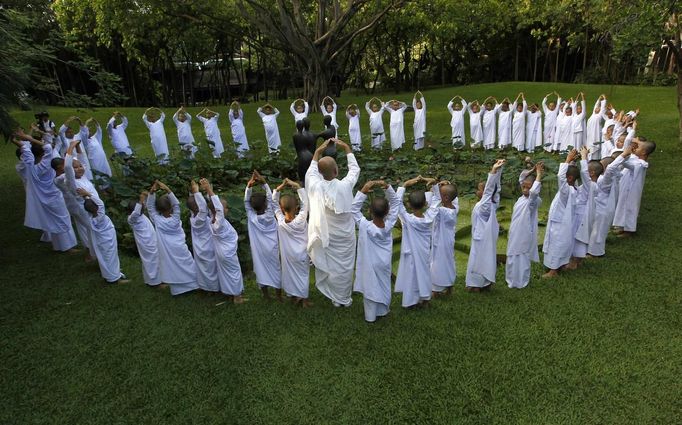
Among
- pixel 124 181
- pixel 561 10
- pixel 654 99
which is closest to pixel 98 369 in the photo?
pixel 124 181

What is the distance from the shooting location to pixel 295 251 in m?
5.71

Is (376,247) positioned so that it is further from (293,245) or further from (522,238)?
(522,238)

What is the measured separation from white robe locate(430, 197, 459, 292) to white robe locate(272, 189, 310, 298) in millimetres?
1583

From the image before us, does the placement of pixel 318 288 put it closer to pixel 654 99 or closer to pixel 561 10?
pixel 561 10

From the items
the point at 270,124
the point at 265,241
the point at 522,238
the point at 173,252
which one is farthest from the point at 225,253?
the point at 270,124

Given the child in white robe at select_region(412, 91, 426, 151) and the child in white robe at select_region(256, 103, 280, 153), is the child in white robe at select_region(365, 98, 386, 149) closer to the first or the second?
the child in white robe at select_region(412, 91, 426, 151)

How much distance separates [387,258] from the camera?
5.38m

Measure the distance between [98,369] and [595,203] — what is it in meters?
6.70

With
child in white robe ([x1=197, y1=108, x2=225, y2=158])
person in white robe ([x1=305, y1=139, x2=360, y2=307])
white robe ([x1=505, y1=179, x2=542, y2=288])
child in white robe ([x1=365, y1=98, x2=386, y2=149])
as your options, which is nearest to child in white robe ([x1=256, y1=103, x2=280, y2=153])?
child in white robe ([x1=197, y1=108, x2=225, y2=158])

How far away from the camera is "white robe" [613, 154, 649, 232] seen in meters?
7.71

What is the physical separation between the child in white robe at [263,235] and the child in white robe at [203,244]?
1.68 feet

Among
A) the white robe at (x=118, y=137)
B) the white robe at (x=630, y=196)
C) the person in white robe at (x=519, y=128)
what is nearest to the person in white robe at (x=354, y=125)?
the person in white robe at (x=519, y=128)

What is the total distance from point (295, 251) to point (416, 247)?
144cm

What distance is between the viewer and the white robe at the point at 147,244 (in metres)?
6.17
